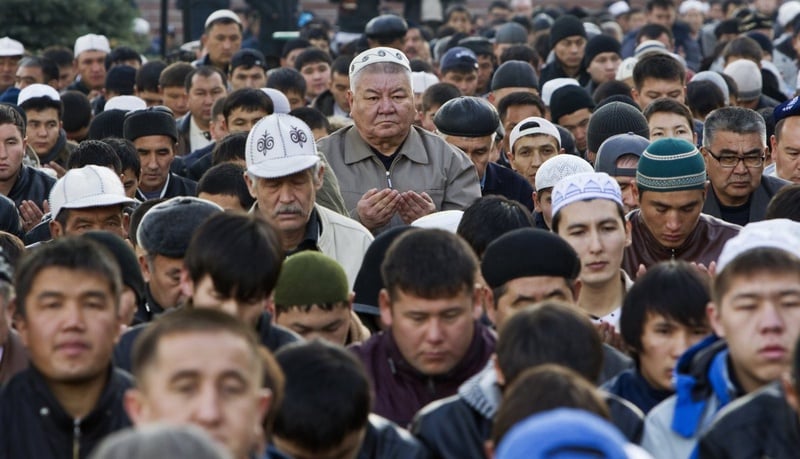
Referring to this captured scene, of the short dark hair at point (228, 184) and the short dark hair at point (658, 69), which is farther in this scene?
the short dark hair at point (658, 69)

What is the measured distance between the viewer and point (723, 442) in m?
4.61

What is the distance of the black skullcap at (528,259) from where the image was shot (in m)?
6.11

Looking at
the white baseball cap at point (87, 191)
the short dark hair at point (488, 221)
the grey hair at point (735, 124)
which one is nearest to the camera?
the short dark hair at point (488, 221)

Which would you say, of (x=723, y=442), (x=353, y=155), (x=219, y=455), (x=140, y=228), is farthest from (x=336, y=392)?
(x=353, y=155)

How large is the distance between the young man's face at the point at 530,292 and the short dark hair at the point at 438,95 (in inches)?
225

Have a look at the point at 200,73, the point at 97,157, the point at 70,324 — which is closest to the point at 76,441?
the point at 70,324

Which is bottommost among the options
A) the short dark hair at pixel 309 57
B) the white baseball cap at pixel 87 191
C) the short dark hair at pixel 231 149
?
the white baseball cap at pixel 87 191

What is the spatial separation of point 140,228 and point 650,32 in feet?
36.4

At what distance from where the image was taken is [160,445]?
3133 millimetres

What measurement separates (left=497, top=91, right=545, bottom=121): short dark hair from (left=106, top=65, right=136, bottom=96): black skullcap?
14.1 feet

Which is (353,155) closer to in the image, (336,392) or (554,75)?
(336,392)

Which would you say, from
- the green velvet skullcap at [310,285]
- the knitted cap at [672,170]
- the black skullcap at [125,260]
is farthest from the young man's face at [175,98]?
the green velvet skullcap at [310,285]

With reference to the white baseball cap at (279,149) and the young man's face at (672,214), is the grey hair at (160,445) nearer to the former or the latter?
the white baseball cap at (279,149)

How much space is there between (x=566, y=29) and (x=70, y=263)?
10.8m
